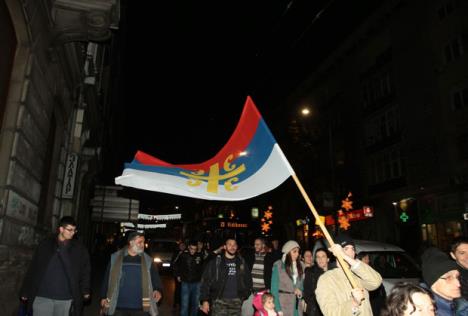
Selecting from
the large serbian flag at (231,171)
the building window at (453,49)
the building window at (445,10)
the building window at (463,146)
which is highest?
the building window at (445,10)

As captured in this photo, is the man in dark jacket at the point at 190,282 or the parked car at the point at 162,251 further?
the parked car at the point at 162,251

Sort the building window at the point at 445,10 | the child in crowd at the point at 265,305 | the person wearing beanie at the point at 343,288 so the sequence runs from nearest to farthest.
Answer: the person wearing beanie at the point at 343,288
the child in crowd at the point at 265,305
the building window at the point at 445,10

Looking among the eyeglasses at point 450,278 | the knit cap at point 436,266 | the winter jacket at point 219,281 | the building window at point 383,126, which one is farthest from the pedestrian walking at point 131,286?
the building window at point 383,126

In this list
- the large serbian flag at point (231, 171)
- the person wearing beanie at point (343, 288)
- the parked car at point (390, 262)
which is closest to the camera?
the person wearing beanie at point (343, 288)

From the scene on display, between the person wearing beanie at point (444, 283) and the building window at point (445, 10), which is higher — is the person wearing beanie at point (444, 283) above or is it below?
below

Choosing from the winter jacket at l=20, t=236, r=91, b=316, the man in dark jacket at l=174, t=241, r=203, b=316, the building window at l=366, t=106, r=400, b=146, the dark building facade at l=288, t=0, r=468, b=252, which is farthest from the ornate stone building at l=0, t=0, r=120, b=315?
the building window at l=366, t=106, r=400, b=146

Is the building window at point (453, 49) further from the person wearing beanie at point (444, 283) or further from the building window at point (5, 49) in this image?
the building window at point (5, 49)

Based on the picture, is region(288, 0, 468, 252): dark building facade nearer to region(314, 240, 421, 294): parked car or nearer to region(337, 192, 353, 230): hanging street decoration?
region(337, 192, 353, 230): hanging street decoration

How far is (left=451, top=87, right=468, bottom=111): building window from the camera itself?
23.4 m

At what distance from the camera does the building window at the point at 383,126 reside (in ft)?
96.8

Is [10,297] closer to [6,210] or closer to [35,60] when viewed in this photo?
[6,210]

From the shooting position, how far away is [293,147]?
4306 centimetres

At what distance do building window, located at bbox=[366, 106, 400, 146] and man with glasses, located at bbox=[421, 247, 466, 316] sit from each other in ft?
89.9

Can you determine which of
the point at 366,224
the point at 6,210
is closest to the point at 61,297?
the point at 6,210
